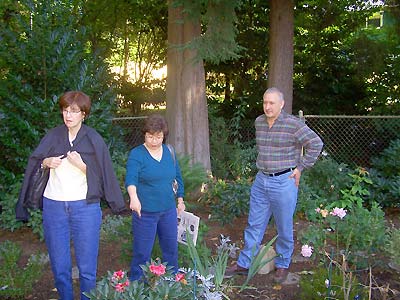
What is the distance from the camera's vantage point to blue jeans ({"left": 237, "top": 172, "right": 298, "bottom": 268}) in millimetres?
4227

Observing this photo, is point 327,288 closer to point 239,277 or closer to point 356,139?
point 239,277

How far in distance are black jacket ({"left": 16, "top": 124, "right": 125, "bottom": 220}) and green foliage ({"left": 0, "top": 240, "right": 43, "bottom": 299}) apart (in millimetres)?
790

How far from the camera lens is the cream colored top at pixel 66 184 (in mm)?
3377

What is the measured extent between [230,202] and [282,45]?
142 inches

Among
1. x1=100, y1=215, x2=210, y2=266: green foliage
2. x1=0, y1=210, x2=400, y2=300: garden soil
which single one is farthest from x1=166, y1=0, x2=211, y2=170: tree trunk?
x1=100, y1=215, x2=210, y2=266: green foliage

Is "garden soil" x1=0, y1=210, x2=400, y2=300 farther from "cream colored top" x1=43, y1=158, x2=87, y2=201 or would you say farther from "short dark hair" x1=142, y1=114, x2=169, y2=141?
"short dark hair" x1=142, y1=114, x2=169, y2=141

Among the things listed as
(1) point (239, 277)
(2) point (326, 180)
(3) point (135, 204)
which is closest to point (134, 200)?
(3) point (135, 204)

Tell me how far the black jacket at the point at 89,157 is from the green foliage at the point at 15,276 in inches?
31.1

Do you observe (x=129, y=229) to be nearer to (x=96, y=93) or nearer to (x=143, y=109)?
(x=96, y=93)

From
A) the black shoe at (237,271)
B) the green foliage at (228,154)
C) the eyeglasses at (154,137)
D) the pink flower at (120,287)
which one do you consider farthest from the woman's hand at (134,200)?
the green foliage at (228,154)

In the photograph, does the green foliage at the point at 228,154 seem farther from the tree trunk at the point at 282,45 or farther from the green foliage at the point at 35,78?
the green foliage at the point at 35,78

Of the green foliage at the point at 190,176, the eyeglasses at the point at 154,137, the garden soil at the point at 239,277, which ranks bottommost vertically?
the garden soil at the point at 239,277

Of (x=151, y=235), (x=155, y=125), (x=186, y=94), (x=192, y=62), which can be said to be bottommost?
(x=151, y=235)

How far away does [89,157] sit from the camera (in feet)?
11.2
